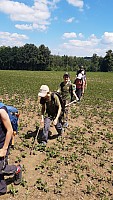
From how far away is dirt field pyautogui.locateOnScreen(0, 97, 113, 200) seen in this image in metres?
5.55

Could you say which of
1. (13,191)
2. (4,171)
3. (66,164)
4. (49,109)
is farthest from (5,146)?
(49,109)

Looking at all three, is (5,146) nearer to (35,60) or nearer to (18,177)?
(18,177)

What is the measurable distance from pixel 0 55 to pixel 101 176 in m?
121

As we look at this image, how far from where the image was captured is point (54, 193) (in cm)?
551

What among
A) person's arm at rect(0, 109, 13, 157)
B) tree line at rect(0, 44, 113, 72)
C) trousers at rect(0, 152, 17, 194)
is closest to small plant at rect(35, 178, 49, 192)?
trousers at rect(0, 152, 17, 194)

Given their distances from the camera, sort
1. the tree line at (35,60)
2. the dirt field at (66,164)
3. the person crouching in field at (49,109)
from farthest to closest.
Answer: the tree line at (35,60) < the person crouching in field at (49,109) < the dirt field at (66,164)

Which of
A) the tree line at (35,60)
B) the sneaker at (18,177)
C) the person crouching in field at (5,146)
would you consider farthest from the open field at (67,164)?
the tree line at (35,60)

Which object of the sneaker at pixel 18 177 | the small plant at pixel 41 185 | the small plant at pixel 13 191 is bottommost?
the small plant at pixel 41 185

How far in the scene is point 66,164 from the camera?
684 cm

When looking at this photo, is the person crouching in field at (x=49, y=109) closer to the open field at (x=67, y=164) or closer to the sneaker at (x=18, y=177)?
the open field at (x=67, y=164)

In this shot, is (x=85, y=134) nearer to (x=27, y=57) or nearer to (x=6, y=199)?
(x=6, y=199)

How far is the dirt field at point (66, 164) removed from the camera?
555 cm

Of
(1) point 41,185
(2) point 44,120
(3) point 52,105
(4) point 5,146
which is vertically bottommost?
(1) point 41,185

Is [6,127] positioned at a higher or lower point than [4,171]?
higher
